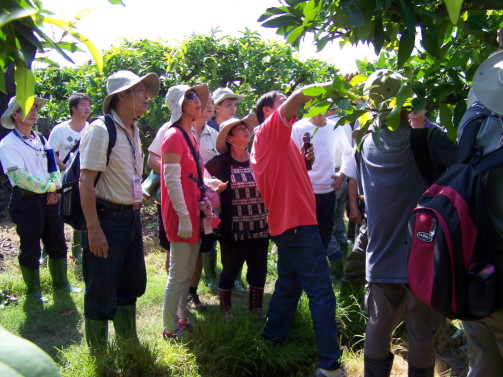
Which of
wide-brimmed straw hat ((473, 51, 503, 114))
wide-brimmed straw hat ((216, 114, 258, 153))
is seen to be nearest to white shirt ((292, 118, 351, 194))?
wide-brimmed straw hat ((216, 114, 258, 153))

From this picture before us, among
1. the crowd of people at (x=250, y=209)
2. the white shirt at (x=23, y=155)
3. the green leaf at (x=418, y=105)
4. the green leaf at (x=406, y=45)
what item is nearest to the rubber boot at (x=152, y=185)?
the crowd of people at (x=250, y=209)

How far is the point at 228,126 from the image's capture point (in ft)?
14.3

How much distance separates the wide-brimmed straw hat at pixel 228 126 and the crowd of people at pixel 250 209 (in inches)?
0.8

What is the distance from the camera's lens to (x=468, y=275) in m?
2.01

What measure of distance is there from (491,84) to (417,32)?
1.38ft

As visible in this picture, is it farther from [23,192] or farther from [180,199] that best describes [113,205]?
[23,192]

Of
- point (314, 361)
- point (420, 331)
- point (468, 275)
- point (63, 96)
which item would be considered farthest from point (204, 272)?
point (63, 96)

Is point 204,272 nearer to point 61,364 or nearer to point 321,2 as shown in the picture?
point 61,364

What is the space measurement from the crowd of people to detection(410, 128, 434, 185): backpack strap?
1.1 inches

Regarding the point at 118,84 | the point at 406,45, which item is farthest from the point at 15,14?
the point at 118,84

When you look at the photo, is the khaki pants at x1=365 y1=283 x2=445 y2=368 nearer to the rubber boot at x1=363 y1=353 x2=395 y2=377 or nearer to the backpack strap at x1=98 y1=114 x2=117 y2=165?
the rubber boot at x1=363 y1=353 x2=395 y2=377

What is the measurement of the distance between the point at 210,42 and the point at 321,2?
223 inches

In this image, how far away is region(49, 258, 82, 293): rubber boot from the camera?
5.49m

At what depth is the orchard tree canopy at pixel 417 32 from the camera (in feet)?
6.62
